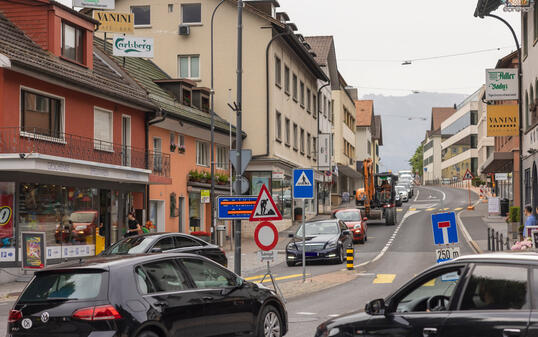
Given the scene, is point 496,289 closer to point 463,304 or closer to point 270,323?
point 463,304

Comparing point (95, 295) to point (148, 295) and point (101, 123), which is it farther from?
point (101, 123)

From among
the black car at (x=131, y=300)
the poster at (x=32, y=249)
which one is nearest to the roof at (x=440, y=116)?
the poster at (x=32, y=249)

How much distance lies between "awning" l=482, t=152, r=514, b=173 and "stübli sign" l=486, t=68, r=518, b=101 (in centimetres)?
1255

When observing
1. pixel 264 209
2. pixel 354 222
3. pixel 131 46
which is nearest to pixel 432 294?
pixel 264 209

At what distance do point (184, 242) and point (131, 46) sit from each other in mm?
18274

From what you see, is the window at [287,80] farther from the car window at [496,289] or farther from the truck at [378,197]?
the car window at [496,289]

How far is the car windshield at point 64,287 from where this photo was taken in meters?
7.93

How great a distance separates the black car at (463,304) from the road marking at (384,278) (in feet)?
45.5

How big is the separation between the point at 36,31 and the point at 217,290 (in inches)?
771

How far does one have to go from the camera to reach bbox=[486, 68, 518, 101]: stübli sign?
30891 mm

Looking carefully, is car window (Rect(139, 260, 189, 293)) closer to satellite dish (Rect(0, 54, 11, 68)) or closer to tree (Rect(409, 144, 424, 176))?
satellite dish (Rect(0, 54, 11, 68))

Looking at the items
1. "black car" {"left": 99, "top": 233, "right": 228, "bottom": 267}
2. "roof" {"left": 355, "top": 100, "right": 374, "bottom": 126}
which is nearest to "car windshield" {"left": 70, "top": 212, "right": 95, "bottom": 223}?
"black car" {"left": 99, "top": 233, "right": 228, "bottom": 267}

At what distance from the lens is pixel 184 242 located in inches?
749

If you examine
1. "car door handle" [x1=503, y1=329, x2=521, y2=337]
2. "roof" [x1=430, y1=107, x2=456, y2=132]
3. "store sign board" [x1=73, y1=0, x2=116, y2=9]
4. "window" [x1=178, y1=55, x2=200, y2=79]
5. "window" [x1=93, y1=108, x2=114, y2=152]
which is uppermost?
"roof" [x1=430, y1=107, x2=456, y2=132]
